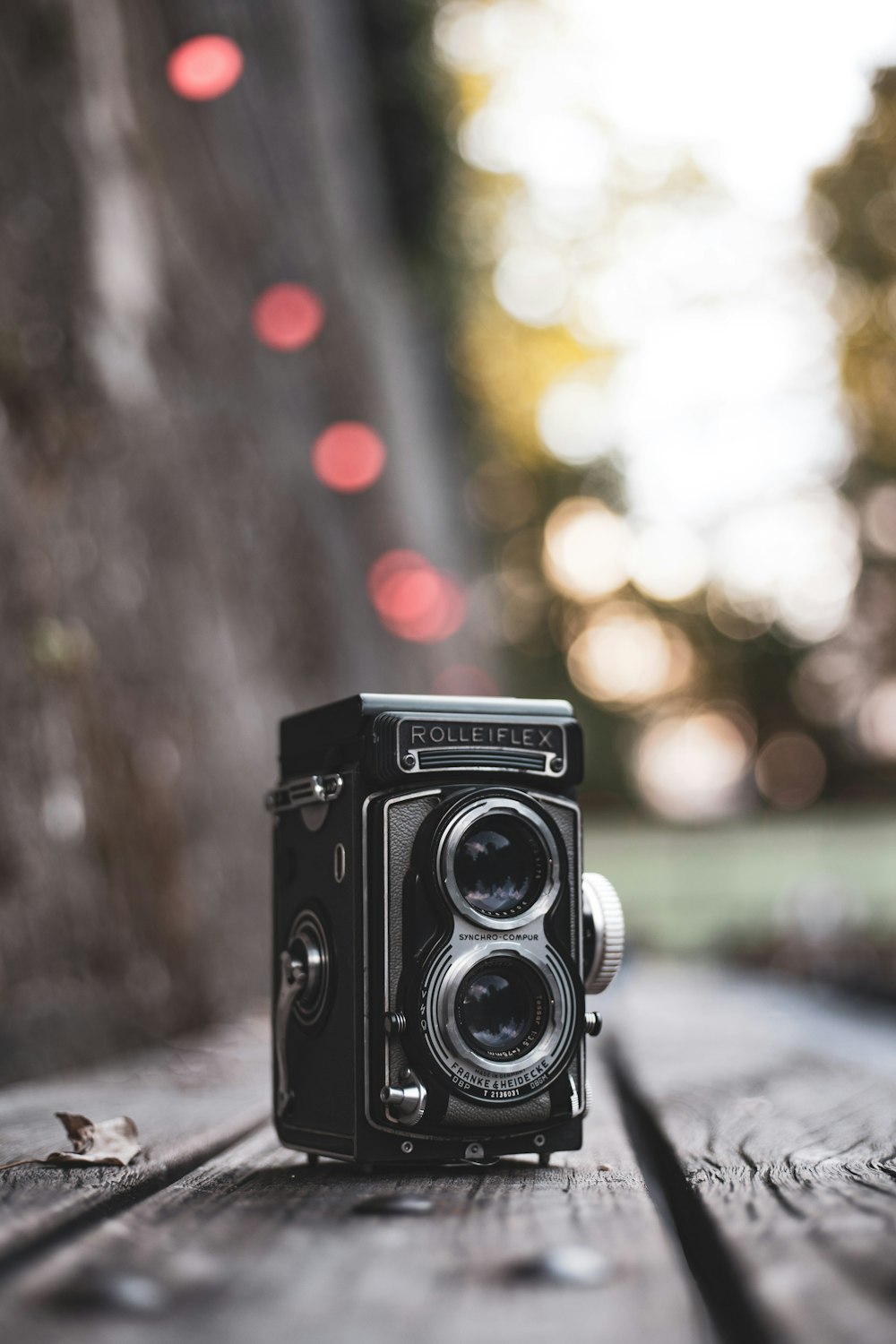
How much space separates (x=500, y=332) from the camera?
13.8m

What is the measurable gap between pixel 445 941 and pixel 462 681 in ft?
35.0

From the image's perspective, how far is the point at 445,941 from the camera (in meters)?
Result: 1.29

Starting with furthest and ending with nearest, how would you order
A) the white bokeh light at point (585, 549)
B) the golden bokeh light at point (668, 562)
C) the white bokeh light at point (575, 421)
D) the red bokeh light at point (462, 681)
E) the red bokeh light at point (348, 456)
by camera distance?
the white bokeh light at point (585, 549) < the golden bokeh light at point (668, 562) < the white bokeh light at point (575, 421) < the red bokeh light at point (462, 681) < the red bokeh light at point (348, 456)

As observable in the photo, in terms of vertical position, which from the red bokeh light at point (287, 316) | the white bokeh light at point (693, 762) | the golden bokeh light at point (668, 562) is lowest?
the white bokeh light at point (693, 762)

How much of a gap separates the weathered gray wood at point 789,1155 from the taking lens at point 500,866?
0.28m

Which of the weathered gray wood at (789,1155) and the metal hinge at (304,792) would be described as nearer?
the weathered gray wood at (789,1155)

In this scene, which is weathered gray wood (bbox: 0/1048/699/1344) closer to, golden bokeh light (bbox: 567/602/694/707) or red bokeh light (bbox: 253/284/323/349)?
red bokeh light (bbox: 253/284/323/349)

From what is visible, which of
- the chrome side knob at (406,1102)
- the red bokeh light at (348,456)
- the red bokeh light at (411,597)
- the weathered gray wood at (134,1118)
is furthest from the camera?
the red bokeh light at (411,597)

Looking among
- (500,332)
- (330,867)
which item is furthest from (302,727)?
(500,332)

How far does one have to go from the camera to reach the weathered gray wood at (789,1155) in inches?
29.9

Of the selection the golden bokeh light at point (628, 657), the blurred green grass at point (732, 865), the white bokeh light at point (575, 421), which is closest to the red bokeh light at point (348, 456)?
the white bokeh light at point (575, 421)

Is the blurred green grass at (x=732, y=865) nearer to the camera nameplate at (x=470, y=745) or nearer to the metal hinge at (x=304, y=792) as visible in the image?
the metal hinge at (x=304, y=792)

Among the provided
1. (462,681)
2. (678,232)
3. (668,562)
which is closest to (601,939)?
(462,681)

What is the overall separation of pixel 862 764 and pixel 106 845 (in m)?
19.7
